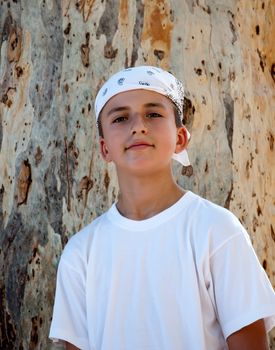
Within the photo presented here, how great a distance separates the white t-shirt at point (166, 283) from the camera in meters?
2.22

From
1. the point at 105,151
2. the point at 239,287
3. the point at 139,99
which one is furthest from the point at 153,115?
the point at 239,287

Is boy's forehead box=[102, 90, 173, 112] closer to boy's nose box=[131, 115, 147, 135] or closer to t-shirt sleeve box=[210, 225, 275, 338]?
boy's nose box=[131, 115, 147, 135]

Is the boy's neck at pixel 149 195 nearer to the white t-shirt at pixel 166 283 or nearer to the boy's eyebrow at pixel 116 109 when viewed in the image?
the white t-shirt at pixel 166 283

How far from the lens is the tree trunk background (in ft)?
10.5

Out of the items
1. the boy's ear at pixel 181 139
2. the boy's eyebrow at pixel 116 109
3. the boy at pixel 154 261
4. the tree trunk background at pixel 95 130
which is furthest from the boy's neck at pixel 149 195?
the tree trunk background at pixel 95 130

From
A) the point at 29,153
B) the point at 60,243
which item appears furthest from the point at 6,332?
the point at 29,153

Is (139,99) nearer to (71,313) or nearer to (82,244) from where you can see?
(82,244)

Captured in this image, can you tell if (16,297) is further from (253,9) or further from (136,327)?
(253,9)

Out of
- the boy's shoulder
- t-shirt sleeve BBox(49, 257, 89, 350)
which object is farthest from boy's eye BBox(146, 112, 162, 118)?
t-shirt sleeve BBox(49, 257, 89, 350)

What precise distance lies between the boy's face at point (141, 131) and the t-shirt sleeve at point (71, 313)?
0.41 m

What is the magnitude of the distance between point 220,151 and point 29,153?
0.89 metres

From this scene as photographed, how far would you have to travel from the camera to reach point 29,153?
3352mm

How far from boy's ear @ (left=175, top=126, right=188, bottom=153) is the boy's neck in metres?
0.13

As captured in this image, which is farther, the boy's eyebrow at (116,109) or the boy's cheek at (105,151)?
the boy's cheek at (105,151)
